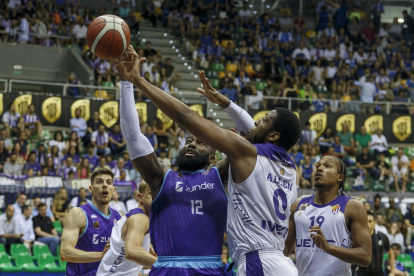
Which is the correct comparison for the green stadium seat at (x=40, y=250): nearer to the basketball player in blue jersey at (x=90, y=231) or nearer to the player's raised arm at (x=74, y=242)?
the basketball player in blue jersey at (x=90, y=231)

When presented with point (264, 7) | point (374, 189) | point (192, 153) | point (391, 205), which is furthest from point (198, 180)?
point (264, 7)

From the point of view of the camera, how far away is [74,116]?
20.2m

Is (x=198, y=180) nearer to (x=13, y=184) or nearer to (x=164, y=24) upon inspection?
(x=13, y=184)

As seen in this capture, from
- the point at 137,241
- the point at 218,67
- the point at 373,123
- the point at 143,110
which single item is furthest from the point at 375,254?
the point at 218,67

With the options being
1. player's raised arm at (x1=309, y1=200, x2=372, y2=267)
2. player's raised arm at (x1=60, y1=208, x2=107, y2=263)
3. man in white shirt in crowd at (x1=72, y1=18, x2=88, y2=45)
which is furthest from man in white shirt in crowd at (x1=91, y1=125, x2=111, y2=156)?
player's raised arm at (x1=309, y1=200, x2=372, y2=267)

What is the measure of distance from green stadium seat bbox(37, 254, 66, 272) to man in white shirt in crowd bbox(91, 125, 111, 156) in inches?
219

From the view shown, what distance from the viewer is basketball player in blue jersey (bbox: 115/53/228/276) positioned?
197 inches

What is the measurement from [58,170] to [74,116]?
330 centimetres

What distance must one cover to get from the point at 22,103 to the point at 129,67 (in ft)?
52.2

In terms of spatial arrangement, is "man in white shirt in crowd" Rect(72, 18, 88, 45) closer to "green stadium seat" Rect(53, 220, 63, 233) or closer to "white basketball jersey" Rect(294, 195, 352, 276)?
"green stadium seat" Rect(53, 220, 63, 233)

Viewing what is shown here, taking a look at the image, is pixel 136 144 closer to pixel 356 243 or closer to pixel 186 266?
pixel 186 266

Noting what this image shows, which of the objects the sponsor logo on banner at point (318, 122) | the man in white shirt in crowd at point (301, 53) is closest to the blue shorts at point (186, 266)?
the sponsor logo on banner at point (318, 122)

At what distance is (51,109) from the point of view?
20.3 metres

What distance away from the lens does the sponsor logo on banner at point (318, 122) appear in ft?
73.5
